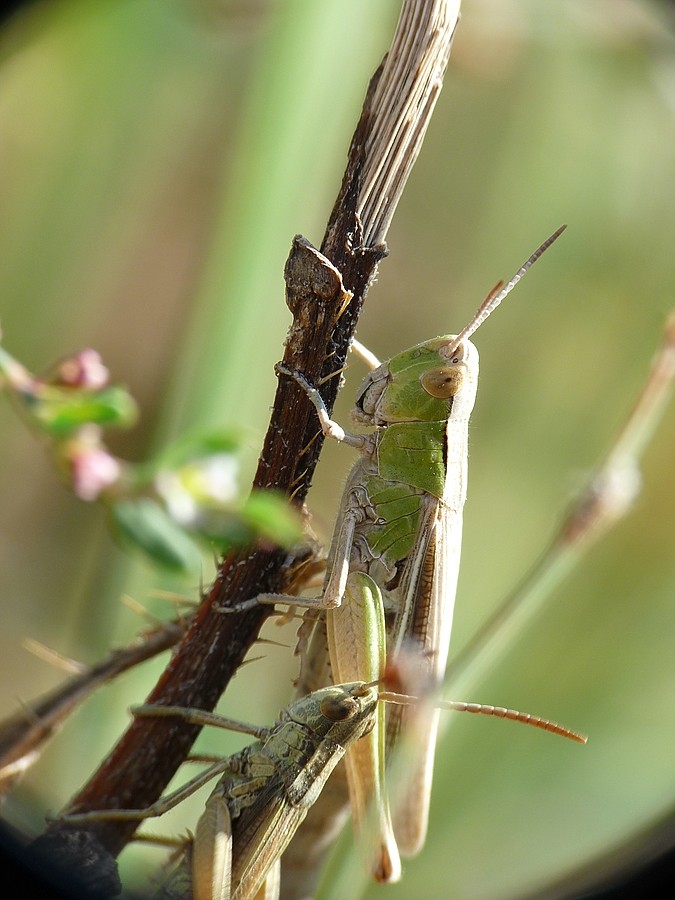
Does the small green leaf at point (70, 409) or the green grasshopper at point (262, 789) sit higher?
the small green leaf at point (70, 409)

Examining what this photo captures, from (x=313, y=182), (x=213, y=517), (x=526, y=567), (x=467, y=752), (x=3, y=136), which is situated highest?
(x=3, y=136)

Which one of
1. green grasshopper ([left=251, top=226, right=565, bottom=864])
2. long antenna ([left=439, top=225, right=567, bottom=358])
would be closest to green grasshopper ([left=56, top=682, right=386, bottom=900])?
green grasshopper ([left=251, top=226, right=565, bottom=864])

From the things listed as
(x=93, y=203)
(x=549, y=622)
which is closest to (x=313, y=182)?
(x=93, y=203)

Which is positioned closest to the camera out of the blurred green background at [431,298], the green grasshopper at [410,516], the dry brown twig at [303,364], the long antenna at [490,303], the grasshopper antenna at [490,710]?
the dry brown twig at [303,364]

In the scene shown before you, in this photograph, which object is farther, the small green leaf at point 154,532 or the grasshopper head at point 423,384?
the grasshopper head at point 423,384

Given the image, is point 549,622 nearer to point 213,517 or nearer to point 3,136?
point 213,517

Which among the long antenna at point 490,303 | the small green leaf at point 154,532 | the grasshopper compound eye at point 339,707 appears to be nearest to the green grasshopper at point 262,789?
the grasshopper compound eye at point 339,707

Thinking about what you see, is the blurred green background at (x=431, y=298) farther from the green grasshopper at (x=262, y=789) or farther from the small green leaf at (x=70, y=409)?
the small green leaf at (x=70, y=409)
